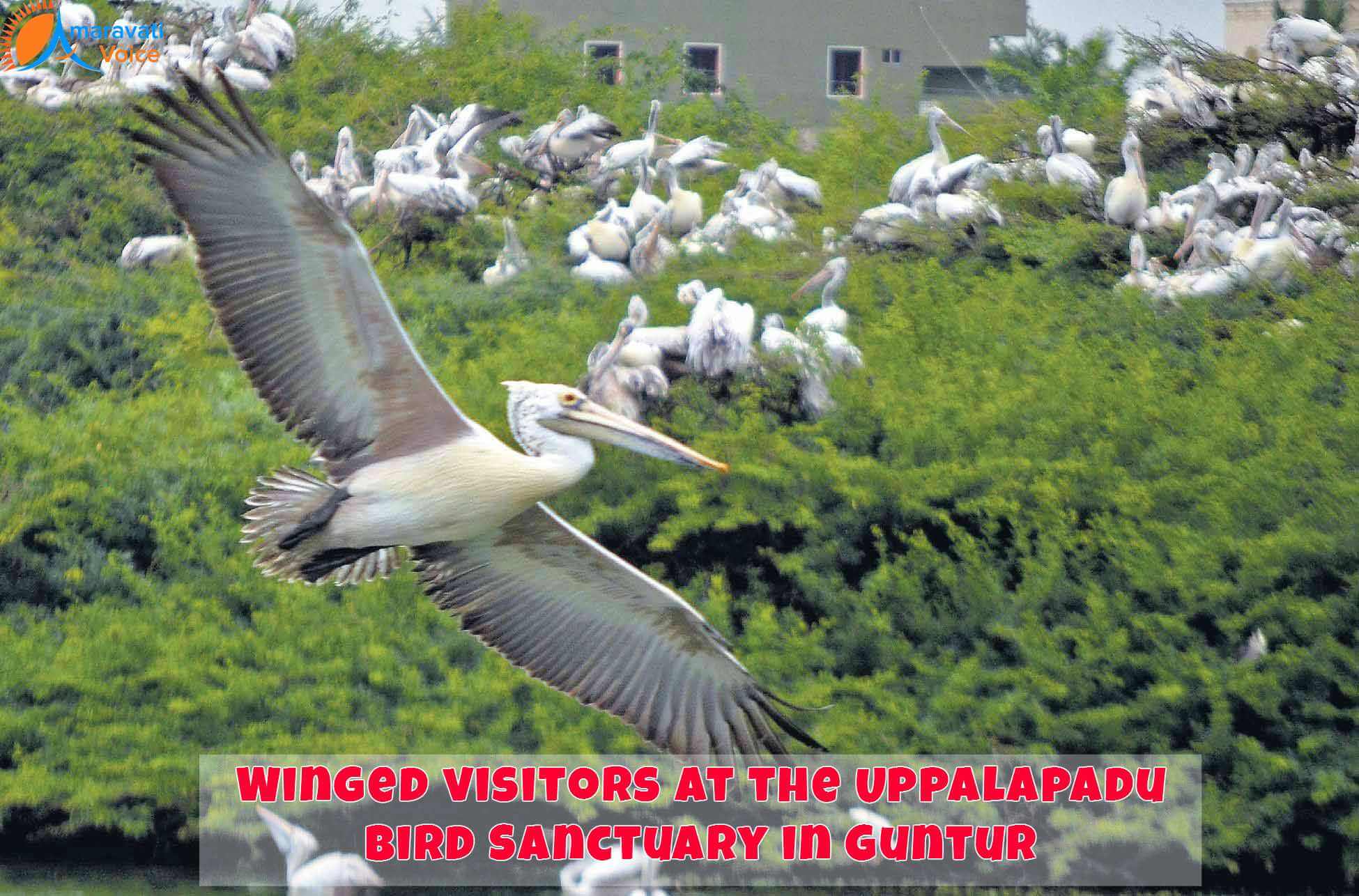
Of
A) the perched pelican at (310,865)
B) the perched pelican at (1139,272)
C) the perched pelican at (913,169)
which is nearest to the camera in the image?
the perched pelican at (310,865)

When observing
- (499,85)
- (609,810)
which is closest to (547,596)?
(609,810)

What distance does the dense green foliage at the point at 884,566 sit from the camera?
20.7ft

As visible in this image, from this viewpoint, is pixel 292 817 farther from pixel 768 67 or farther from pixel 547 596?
pixel 768 67

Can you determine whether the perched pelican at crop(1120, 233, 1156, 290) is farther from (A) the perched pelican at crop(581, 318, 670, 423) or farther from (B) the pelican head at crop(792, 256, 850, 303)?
(A) the perched pelican at crop(581, 318, 670, 423)

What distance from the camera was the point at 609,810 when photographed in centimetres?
644

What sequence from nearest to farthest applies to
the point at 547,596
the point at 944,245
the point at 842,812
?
1. the point at 547,596
2. the point at 842,812
3. the point at 944,245

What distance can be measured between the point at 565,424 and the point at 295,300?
2.84 feet

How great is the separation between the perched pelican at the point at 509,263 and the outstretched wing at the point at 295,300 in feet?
13.1

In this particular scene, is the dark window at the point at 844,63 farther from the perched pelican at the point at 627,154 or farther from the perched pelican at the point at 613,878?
the perched pelican at the point at 613,878

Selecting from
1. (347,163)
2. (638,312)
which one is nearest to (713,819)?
(638,312)

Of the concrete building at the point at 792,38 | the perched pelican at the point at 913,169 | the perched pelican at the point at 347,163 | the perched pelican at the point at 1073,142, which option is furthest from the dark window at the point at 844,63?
the perched pelican at the point at 913,169

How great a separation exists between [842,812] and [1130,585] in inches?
49.4

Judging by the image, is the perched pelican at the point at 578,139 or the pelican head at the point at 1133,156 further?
the perched pelican at the point at 578,139

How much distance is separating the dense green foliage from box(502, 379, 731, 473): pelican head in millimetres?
1363
